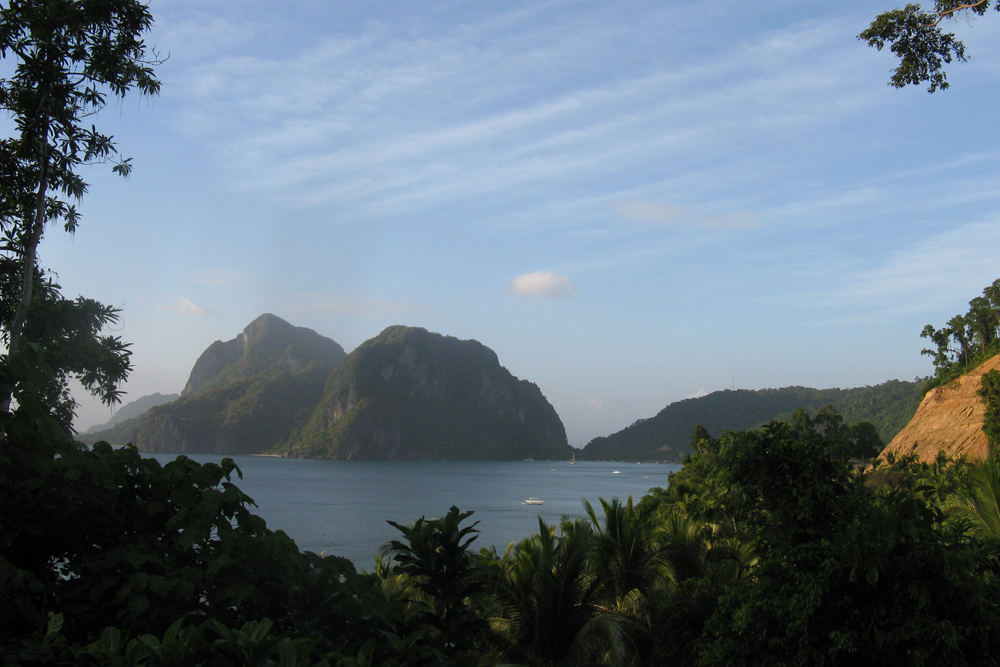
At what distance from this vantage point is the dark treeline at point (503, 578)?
2.82m

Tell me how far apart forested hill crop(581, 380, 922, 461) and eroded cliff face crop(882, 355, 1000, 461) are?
39347 millimetres

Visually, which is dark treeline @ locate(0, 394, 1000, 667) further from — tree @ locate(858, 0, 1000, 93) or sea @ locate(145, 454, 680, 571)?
sea @ locate(145, 454, 680, 571)

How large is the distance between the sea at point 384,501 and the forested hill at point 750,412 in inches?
1135

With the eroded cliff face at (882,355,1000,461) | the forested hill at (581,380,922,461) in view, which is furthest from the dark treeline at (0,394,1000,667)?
the forested hill at (581,380,922,461)

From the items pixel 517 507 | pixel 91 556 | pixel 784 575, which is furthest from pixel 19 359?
pixel 517 507

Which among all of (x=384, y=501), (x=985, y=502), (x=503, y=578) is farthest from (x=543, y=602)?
(x=384, y=501)

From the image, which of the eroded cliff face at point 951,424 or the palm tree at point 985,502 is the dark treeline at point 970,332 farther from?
the palm tree at point 985,502

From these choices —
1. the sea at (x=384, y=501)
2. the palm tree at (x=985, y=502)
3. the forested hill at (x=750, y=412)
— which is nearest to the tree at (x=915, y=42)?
the palm tree at (x=985, y=502)

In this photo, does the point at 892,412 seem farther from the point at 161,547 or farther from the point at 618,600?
the point at 161,547

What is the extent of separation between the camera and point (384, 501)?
3211 inches

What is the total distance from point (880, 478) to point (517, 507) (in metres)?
57.1

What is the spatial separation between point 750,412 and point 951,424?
113013 mm

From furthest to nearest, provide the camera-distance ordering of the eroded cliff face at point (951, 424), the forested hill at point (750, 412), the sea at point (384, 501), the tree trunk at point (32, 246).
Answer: the forested hill at point (750, 412) < the sea at point (384, 501) < the eroded cliff face at point (951, 424) < the tree trunk at point (32, 246)

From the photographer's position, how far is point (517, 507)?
78500 millimetres
